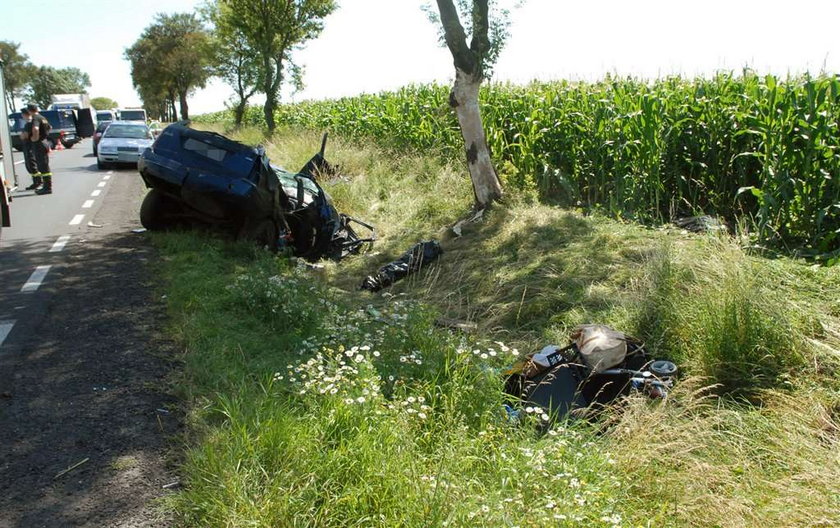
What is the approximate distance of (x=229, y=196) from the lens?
9.16 metres

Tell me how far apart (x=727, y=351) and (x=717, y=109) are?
17.3 feet

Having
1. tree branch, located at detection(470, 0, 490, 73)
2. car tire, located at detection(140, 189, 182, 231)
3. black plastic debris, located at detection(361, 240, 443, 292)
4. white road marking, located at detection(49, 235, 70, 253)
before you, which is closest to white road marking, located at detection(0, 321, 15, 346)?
white road marking, located at detection(49, 235, 70, 253)

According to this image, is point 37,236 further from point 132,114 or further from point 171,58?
point 171,58

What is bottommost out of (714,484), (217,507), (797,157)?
(714,484)

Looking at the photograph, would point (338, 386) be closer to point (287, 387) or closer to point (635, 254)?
point (287, 387)

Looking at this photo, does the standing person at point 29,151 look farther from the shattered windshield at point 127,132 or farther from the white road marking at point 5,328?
the white road marking at point 5,328

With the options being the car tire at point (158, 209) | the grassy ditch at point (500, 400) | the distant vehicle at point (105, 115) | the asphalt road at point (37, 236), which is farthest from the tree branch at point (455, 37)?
the distant vehicle at point (105, 115)

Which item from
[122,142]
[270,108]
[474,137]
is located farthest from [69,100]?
[474,137]

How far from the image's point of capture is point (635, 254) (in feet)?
25.0

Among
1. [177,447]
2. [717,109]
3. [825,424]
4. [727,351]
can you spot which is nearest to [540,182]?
[717,109]

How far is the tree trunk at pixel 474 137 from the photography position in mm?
10781

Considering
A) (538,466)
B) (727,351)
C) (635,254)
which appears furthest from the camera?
(635,254)

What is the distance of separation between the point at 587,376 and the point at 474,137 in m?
6.74

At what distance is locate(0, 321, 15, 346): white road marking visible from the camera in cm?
591
